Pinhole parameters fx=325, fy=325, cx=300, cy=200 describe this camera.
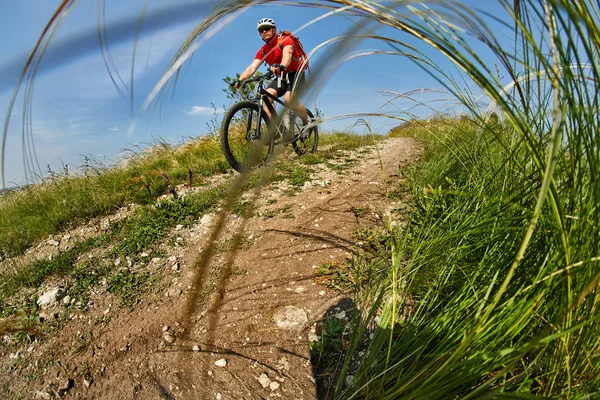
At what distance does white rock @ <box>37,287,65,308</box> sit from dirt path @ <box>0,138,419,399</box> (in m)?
0.28

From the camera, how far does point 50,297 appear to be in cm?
238

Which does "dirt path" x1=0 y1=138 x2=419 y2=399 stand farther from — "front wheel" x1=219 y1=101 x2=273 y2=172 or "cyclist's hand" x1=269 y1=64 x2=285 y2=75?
"cyclist's hand" x1=269 y1=64 x2=285 y2=75

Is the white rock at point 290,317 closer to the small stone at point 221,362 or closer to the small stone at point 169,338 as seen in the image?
the small stone at point 221,362

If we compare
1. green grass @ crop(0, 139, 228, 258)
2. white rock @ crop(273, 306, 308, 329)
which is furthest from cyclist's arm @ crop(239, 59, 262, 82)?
white rock @ crop(273, 306, 308, 329)

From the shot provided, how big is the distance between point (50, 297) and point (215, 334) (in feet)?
4.67

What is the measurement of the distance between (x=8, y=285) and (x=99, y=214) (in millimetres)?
1101

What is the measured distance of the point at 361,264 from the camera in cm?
212

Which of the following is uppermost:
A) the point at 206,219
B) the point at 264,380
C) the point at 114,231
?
the point at 206,219

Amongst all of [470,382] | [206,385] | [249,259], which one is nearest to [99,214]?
[249,259]

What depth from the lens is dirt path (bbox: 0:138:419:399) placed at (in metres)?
1.66

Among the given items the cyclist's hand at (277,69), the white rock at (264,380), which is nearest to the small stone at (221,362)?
the white rock at (264,380)

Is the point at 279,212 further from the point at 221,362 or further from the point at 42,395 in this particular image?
the point at 42,395

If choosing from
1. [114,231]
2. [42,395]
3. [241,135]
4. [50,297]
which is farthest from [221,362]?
[241,135]

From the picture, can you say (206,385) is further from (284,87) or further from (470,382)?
(284,87)
